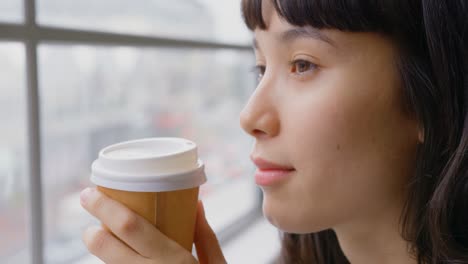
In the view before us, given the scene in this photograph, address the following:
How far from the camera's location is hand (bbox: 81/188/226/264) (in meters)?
0.67

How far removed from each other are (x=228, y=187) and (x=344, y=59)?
150 cm

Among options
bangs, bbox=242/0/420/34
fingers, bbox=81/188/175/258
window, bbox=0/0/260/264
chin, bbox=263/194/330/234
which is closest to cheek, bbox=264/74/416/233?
chin, bbox=263/194/330/234

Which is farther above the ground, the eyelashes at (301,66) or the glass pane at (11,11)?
the glass pane at (11,11)

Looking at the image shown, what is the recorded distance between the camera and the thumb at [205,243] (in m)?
0.80

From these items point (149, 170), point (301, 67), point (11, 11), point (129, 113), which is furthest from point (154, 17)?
point (149, 170)

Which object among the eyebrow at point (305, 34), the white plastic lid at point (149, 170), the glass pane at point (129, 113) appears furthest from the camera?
the glass pane at point (129, 113)

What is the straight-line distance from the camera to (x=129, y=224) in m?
0.66

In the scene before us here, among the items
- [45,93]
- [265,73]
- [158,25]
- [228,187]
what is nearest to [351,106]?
[265,73]

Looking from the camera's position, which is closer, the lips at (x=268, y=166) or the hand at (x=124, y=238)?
the hand at (x=124, y=238)

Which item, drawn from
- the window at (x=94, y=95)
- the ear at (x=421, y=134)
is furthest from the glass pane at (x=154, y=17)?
the ear at (x=421, y=134)

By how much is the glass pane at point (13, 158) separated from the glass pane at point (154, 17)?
0.38ft

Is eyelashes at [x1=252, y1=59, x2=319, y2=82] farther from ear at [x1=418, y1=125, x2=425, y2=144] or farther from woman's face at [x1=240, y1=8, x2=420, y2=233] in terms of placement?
ear at [x1=418, y1=125, x2=425, y2=144]

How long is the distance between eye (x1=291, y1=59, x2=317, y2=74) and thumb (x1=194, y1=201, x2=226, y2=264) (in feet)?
0.94

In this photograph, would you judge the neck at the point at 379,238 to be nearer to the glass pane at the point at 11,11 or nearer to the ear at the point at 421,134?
the ear at the point at 421,134
